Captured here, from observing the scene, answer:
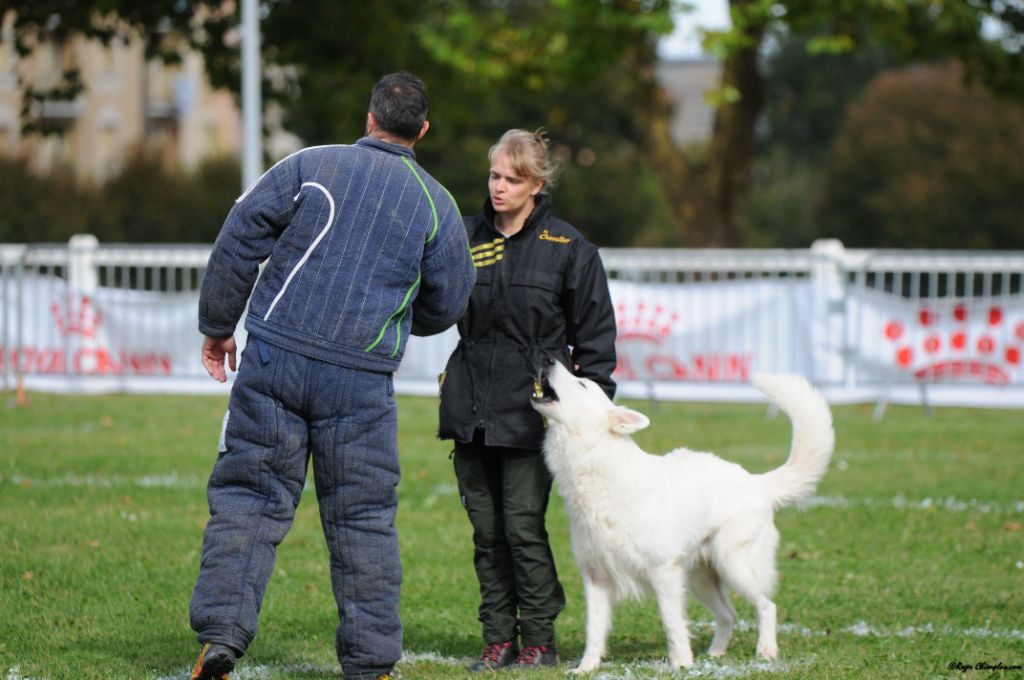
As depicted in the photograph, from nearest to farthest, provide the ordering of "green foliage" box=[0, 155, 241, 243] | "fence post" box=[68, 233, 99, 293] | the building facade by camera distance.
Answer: "fence post" box=[68, 233, 99, 293] → "green foliage" box=[0, 155, 241, 243] → the building facade

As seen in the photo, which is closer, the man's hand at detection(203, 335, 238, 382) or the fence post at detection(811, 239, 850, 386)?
the man's hand at detection(203, 335, 238, 382)

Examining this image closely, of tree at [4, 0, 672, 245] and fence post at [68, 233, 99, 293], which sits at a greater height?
tree at [4, 0, 672, 245]

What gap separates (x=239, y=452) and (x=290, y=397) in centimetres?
26

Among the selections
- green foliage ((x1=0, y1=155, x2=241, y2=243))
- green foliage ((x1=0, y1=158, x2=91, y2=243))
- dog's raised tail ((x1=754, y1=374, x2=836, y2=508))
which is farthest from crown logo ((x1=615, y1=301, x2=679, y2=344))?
green foliage ((x1=0, y1=158, x2=91, y2=243))

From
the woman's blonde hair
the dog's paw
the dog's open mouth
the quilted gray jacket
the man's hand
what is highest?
the woman's blonde hair

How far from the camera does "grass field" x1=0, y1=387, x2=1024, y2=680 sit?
532 centimetres

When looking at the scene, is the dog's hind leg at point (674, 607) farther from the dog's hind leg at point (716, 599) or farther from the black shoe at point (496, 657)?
the black shoe at point (496, 657)

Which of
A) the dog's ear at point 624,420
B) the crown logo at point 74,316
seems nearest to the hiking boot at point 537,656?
the dog's ear at point 624,420

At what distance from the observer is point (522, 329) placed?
5215 millimetres

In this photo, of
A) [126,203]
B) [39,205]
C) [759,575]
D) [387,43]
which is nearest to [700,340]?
[387,43]

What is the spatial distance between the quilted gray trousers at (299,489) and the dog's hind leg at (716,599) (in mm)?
1484

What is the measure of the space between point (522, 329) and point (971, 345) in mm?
9754

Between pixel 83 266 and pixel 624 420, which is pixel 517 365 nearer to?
pixel 624 420

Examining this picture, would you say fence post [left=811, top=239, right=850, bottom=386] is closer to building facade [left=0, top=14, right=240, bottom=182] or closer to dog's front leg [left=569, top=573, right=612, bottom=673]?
dog's front leg [left=569, top=573, right=612, bottom=673]
